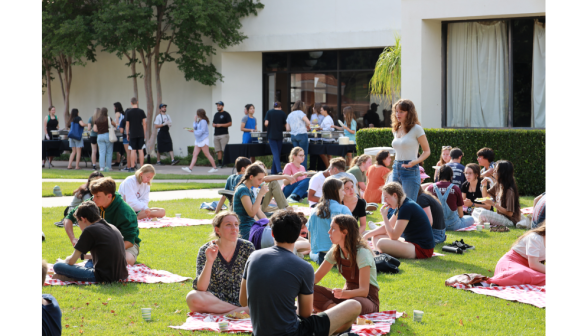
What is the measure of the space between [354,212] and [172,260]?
2.27 m

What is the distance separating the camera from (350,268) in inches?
212

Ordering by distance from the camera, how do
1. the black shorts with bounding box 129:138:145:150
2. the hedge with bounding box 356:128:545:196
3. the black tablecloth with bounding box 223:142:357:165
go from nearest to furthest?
1. the hedge with bounding box 356:128:545:196
2. the black tablecloth with bounding box 223:142:357:165
3. the black shorts with bounding box 129:138:145:150

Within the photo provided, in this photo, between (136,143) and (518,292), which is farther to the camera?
(136,143)

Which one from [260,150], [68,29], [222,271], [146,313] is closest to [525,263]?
[222,271]

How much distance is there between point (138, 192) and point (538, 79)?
9.37 m

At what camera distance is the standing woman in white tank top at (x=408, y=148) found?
8.56 m

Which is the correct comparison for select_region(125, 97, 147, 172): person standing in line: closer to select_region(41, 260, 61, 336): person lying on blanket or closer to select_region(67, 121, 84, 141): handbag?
select_region(67, 121, 84, 141): handbag

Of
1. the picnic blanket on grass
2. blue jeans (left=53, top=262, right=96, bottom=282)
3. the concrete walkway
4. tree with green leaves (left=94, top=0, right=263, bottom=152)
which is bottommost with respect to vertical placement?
the picnic blanket on grass

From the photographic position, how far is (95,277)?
6.51 meters

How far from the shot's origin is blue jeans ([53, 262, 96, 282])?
6480 mm

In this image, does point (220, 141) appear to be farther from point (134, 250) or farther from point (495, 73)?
point (134, 250)

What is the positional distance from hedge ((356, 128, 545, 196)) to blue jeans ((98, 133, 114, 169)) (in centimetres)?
962

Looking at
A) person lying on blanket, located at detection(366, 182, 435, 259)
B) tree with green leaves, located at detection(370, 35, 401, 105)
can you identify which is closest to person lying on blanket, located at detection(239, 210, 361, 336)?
person lying on blanket, located at detection(366, 182, 435, 259)
